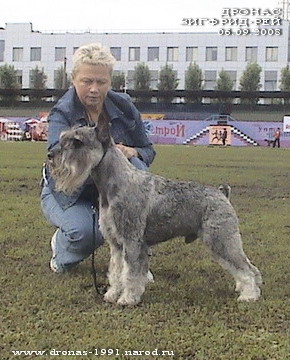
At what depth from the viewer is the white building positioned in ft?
258

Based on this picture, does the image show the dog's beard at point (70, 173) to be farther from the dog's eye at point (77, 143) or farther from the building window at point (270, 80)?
the building window at point (270, 80)

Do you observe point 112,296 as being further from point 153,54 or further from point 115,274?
point 153,54

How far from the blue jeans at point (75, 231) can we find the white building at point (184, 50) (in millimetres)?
72263

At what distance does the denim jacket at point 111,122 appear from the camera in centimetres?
567

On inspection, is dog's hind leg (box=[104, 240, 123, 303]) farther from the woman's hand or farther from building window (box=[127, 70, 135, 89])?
building window (box=[127, 70, 135, 89])

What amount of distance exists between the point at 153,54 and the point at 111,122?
76302 millimetres

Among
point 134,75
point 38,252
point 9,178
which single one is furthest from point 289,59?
point 38,252

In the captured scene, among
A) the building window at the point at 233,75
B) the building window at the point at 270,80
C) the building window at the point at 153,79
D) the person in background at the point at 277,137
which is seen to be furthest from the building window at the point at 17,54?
the person in background at the point at 277,137

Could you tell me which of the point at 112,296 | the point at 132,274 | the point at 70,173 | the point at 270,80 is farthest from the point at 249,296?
the point at 270,80

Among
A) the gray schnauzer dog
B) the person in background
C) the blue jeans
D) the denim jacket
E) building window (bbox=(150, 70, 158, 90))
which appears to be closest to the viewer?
the gray schnauzer dog

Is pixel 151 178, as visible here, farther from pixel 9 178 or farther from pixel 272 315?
pixel 9 178

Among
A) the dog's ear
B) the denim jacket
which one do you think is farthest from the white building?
the dog's ear

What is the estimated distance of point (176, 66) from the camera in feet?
262

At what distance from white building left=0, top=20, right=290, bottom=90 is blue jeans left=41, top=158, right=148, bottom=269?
237 feet
